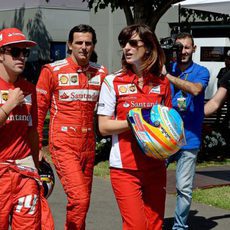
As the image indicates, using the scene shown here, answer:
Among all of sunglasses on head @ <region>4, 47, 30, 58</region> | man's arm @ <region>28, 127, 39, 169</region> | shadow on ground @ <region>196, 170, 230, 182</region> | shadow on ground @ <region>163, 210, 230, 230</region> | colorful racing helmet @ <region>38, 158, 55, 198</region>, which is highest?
sunglasses on head @ <region>4, 47, 30, 58</region>

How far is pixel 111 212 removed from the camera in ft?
24.6

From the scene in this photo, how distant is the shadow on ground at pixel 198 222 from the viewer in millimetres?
6898

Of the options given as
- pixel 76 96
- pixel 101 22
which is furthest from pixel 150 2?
pixel 101 22

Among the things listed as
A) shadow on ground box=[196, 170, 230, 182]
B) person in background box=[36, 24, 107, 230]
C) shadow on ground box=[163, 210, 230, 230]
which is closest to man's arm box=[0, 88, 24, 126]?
person in background box=[36, 24, 107, 230]

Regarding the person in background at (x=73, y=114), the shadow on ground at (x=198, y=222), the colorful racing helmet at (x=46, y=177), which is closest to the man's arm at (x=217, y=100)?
the person in background at (x=73, y=114)

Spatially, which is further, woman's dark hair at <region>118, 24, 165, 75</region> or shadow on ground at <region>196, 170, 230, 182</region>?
shadow on ground at <region>196, 170, 230, 182</region>

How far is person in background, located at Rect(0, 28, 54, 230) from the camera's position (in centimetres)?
437

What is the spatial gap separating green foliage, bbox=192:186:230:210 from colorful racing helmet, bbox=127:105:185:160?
12.2 feet

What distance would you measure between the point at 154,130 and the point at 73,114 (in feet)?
4.89

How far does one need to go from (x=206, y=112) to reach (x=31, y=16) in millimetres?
19316

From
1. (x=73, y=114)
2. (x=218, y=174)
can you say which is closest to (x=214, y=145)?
(x=218, y=174)

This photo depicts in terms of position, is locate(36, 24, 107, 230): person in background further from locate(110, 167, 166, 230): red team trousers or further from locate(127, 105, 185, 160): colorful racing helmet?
locate(127, 105, 185, 160): colorful racing helmet

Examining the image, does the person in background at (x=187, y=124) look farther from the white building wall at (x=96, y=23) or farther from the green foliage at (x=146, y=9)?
the white building wall at (x=96, y=23)

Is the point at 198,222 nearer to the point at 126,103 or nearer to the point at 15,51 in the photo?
the point at 126,103
